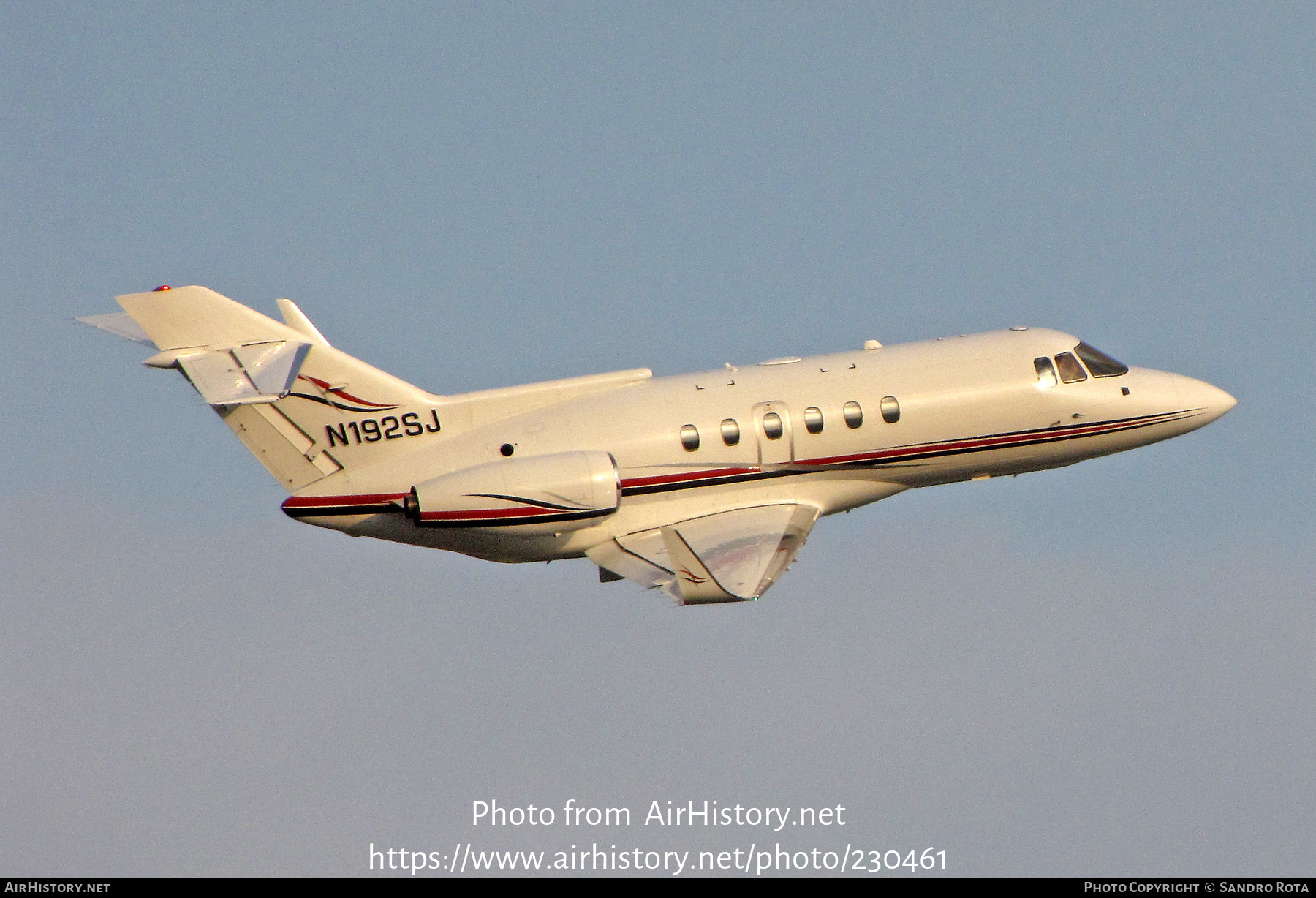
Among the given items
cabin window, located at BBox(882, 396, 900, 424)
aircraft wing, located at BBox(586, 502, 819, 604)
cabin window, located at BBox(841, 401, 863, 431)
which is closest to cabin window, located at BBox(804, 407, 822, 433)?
cabin window, located at BBox(841, 401, 863, 431)

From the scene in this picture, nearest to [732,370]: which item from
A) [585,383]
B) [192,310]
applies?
[585,383]

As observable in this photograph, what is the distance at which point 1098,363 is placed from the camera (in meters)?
35.9

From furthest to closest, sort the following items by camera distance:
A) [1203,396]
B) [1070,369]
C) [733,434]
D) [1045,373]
Result: [1203,396] < [1070,369] < [1045,373] < [733,434]

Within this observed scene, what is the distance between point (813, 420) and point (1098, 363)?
20.4ft

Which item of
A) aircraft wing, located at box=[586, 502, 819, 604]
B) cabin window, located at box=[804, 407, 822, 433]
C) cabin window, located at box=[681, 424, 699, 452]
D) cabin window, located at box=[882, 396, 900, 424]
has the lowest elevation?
aircraft wing, located at box=[586, 502, 819, 604]

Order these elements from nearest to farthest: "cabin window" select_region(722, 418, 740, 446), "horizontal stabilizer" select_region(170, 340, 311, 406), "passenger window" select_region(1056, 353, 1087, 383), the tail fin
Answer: "horizontal stabilizer" select_region(170, 340, 311, 406) < the tail fin < "cabin window" select_region(722, 418, 740, 446) < "passenger window" select_region(1056, 353, 1087, 383)

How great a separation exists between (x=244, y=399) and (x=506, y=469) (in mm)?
4604

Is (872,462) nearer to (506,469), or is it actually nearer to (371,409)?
(506,469)

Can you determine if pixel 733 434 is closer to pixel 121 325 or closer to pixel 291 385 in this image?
pixel 291 385

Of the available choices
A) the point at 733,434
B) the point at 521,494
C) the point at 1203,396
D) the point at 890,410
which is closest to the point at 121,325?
the point at 521,494

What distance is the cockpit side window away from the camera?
35.8 m

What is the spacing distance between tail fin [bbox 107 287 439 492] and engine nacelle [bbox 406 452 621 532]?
5.33 feet

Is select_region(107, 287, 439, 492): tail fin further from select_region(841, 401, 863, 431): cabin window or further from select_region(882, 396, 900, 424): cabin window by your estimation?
select_region(882, 396, 900, 424): cabin window

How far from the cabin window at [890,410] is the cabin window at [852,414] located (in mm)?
426
